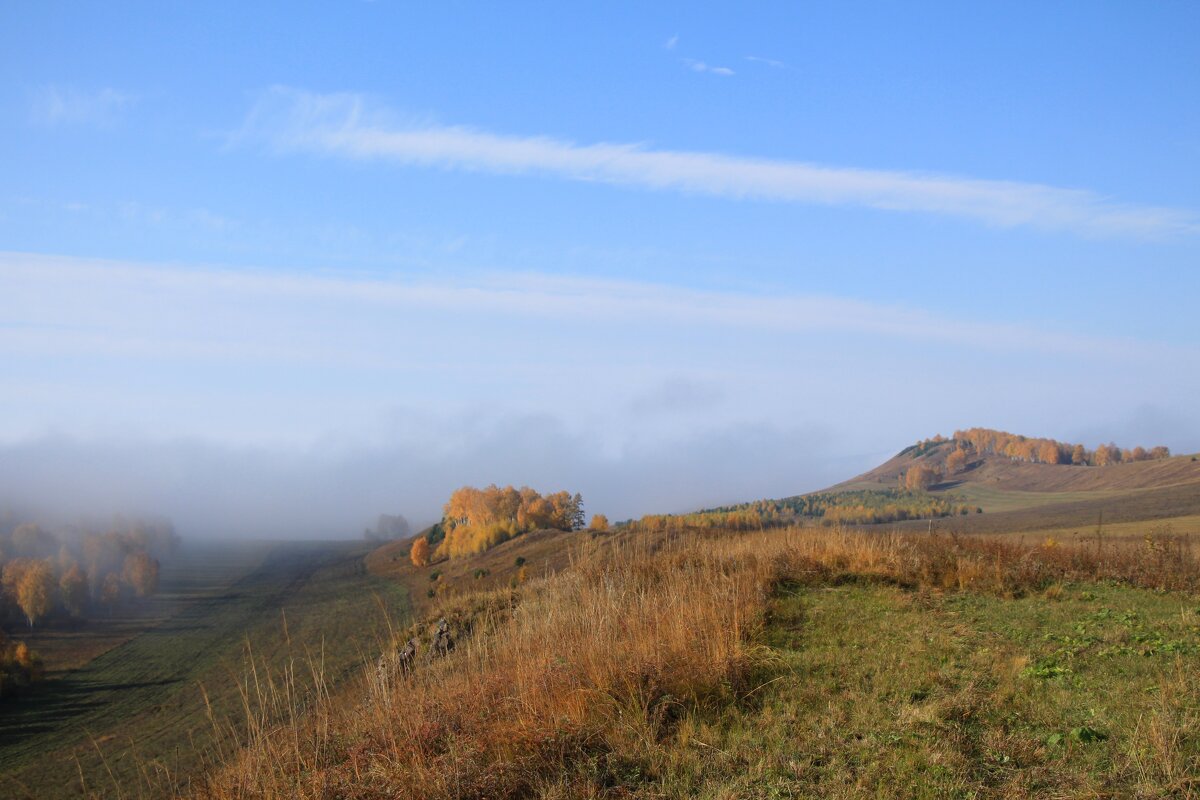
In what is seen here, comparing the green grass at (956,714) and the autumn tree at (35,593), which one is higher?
the green grass at (956,714)

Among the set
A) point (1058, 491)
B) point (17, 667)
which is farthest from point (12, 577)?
point (1058, 491)

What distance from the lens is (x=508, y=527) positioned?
70.3 metres

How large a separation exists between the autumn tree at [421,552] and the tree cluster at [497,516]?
151 centimetres

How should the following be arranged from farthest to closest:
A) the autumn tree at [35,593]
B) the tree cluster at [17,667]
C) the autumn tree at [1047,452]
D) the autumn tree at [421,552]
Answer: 1. the autumn tree at [1047,452]
2. the autumn tree at [421,552]
3. the autumn tree at [35,593]
4. the tree cluster at [17,667]

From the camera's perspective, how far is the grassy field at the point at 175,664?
2650 centimetres

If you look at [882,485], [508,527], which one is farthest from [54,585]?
[882,485]

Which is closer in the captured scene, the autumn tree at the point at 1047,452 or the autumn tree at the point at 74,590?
the autumn tree at the point at 74,590

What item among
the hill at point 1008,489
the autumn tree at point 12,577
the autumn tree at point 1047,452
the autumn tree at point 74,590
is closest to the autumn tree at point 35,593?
the autumn tree at point 12,577

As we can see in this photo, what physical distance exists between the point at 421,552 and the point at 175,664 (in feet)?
113

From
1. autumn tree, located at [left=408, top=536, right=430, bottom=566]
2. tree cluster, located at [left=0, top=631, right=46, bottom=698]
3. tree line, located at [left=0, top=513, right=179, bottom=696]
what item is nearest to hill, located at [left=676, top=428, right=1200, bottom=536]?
autumn tree, located at [left=408, top=536, right=430, bottom=566]

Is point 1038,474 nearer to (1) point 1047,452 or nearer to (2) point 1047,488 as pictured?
(2) point 1047,488

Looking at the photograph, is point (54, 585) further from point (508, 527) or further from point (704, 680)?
point (704, 680)

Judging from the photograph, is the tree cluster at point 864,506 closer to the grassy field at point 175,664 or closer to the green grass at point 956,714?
the grassy field at point 175,664

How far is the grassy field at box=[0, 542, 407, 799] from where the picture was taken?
26.5 metres
